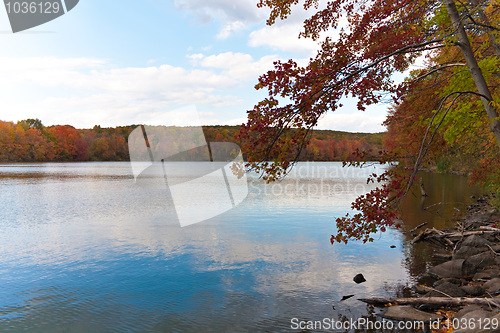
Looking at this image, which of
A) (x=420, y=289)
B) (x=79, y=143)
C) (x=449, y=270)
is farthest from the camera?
(x=79, y=143)

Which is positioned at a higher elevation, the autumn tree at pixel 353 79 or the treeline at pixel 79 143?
the treeline at pixel 79 143

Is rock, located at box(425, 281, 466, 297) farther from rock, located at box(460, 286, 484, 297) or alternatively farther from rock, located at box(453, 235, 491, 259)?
rock, located at box(453, 235, 491, 259)

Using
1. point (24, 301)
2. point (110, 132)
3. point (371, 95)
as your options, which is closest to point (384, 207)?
point (371, 95)

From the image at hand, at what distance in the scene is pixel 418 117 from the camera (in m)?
13.4

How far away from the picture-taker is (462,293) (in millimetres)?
10234

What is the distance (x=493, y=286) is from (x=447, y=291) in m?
1.17

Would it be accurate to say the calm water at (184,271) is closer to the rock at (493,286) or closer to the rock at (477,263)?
the rock at (477,263)

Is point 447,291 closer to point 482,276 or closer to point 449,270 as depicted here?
point 482,276

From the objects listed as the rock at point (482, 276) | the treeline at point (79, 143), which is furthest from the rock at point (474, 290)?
the treeline at point (79, 143)

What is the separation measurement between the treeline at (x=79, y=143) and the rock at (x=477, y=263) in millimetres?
92269

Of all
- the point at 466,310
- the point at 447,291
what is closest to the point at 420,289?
the point at 447,291

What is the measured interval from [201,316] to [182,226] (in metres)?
13.5

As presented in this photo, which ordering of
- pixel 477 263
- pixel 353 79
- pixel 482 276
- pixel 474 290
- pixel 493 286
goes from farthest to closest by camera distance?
pixel 477 263 < pixel 482 276 < pixel 474 290 < pixel 493 286 < pixel 353 79

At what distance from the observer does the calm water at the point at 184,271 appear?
10516mm
